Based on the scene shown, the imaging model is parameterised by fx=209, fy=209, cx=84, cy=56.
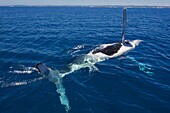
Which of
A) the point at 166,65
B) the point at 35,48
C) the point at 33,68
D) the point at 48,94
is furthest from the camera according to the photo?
the point at 35,48

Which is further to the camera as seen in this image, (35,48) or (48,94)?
(35,48)

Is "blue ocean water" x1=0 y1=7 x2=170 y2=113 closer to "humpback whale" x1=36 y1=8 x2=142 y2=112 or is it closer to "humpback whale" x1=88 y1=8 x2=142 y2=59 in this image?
"humpback whale" x1=36 y1=8 x2=142 y2=112

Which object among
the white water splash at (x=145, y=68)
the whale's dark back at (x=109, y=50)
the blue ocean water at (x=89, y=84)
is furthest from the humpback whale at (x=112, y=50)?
the white water splash at (x=145, y=68)

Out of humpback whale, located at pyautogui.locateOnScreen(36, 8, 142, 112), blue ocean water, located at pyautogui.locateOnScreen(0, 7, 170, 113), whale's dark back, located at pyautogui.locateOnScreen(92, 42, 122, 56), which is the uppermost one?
whale's dark back, located at pyautogui.locateOnScreen(92, 42, 122, 56)

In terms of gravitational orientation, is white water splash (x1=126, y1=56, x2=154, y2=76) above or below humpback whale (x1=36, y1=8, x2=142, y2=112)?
below

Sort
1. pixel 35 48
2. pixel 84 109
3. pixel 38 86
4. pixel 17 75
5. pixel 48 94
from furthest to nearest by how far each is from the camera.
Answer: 1. pixel 35 48
2. pixel 17 75
3. pixel 38 86
4. pixel 48 94
5. pixel 84 109

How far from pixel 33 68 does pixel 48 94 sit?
4.61 metres

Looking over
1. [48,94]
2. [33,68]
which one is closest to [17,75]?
[33,68]

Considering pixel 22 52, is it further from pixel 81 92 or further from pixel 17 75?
pixel 81 92

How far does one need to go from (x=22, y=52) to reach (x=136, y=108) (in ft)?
50.2

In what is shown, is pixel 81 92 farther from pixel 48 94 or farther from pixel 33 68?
pixel 33 68

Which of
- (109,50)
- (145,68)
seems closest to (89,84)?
(145,68)

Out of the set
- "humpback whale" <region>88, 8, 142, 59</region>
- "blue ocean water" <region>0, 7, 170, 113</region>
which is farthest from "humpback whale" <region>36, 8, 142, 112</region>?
"blue ocean water" <region>0, 7, 170, 113</region>

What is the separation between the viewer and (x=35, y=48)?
26047 millimetres
